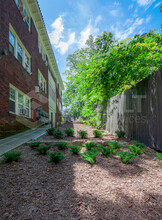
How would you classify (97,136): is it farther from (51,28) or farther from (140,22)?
(51,28)

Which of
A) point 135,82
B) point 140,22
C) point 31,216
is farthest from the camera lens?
point 140,22

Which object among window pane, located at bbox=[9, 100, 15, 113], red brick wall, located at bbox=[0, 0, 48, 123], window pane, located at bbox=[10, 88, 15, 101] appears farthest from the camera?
window pane, located at bbox=[10, 88, 15, 101]

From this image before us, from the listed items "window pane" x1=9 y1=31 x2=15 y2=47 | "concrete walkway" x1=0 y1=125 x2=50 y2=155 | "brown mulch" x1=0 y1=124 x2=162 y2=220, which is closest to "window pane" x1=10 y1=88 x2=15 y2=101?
"concrete walkway" x1=0 y1=125 x2=50 y2=155

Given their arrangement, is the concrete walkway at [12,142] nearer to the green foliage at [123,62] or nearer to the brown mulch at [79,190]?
the brown mulch at [79,190]

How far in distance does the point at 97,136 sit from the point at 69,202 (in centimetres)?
→ 360

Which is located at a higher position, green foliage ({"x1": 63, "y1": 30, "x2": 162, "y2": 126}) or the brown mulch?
green foliage ({"x1": 63, "y1": 30, "x2": 162, "y2": 126})

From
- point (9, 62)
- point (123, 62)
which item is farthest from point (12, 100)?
point (123, 62)

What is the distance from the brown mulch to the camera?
4.33 ft

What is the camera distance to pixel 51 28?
11.1 meters

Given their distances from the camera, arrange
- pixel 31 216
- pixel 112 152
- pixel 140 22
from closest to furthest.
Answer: pixel 31 216, pixel 112 152, pixel 140 22

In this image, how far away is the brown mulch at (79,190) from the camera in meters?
1.32

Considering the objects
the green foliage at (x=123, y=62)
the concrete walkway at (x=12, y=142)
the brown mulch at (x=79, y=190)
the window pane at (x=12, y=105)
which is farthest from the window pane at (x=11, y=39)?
the brown mulch at (x=79, y=190)

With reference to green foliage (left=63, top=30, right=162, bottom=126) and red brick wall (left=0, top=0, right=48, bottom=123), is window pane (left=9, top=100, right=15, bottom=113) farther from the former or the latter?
green foliage (left=63, top=30, right=162, bottom=126)

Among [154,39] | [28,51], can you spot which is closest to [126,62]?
[154,39]
